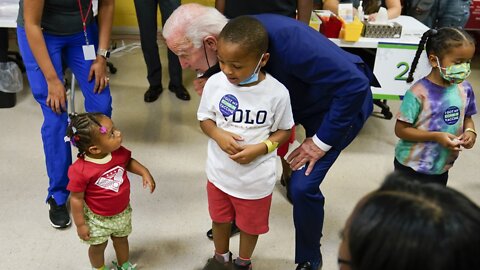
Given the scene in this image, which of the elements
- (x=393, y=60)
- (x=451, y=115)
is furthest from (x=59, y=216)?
(x=393, y=60)

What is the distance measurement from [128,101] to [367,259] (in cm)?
296

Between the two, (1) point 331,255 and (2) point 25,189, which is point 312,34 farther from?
(2) point 25,189

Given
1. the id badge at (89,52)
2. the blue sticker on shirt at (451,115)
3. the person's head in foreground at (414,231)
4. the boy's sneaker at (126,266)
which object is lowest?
the boy's sneaker at (126,266)

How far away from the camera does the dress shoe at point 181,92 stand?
3.44 metres

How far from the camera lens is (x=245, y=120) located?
1.43 metres

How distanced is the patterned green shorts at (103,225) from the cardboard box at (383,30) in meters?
1.71

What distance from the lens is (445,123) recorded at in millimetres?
1738

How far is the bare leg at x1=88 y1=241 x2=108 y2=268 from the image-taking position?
5.50 feet

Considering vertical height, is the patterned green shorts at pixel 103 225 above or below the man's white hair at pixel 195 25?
below

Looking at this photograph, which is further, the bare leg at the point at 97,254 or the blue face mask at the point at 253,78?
the bare leg at the point at 97,254

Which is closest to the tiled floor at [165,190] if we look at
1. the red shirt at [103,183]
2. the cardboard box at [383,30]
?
the red shirt at [103,183]

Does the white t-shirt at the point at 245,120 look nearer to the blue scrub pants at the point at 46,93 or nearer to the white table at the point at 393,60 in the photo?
the blue scrub pants at the point at 46,93

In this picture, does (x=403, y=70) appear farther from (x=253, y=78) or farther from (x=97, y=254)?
(x=97, y=254)

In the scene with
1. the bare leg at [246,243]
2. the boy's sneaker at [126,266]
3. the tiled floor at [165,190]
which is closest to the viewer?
the bare leg at [246,243]
